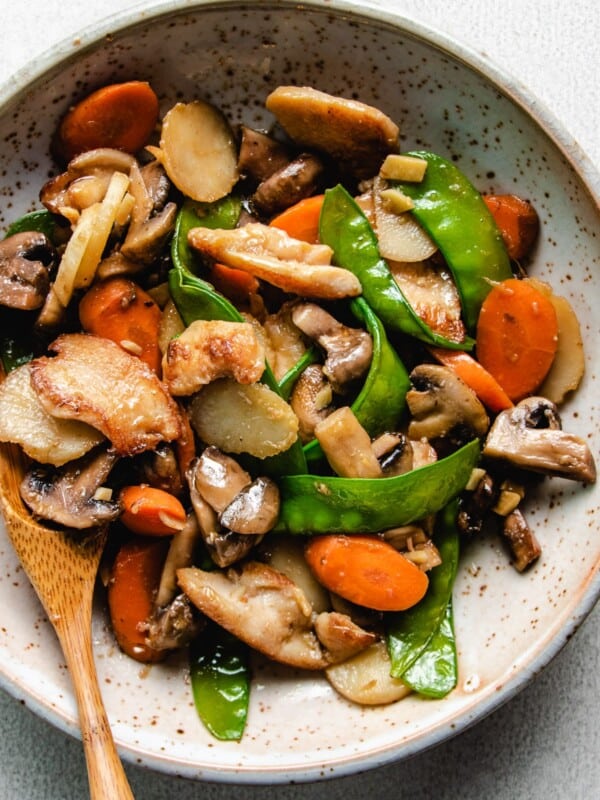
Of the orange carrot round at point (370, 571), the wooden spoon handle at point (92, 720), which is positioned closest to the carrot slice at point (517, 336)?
the orange carrot round at point (370, 571)

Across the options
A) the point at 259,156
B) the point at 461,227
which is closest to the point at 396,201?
the point at 461,227

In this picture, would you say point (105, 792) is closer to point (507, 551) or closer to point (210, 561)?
point (210, 561)

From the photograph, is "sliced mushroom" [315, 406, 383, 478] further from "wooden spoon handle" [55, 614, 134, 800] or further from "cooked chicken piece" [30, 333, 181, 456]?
"wooden spoon handle" [55, 614, 134, 800]

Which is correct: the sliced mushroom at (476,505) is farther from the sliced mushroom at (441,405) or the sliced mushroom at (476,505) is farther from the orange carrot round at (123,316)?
the orange carrot round at (123,316)

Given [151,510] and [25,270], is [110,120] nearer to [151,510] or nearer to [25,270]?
[25,270]

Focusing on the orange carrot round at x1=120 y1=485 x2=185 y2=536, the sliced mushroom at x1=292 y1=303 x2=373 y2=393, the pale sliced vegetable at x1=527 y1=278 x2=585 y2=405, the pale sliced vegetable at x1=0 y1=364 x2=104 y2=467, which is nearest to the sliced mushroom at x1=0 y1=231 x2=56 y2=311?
the pale sliced vegetable at x1=0 y1=364 x2=104 y2=467
